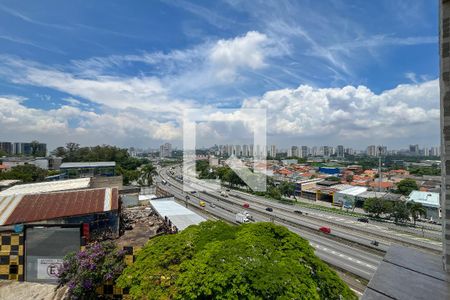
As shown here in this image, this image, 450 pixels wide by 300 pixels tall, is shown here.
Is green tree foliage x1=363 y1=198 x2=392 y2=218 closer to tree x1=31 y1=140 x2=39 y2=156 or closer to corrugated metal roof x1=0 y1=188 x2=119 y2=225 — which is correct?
corrugated metal roof x1=0 y1=188 x2=119 y2=225

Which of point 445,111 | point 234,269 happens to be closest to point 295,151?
point 234,269

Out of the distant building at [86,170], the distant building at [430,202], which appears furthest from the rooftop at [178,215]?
the distant building at [430,202]

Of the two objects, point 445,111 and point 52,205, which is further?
point 52,205

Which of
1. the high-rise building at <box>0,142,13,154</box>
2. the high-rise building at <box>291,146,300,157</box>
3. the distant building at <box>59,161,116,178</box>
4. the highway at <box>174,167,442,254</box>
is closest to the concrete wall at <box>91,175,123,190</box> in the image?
the distant building at <box>59,161,116,178</box>

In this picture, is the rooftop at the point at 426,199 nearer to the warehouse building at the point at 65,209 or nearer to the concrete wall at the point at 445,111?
the concrete wall at the point at 445,111

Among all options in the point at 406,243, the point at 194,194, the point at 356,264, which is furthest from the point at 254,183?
the point at 356,264

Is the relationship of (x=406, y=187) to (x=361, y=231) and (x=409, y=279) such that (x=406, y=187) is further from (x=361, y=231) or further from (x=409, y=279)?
(x=409, y=279)

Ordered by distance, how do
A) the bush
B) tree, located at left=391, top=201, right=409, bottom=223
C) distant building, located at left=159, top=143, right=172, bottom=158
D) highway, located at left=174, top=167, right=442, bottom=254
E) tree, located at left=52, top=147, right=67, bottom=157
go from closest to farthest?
the bush → highway, located at left=174, top=167, right=442, bottom=254 → tree, located at left=391, top=201, right=409, bottom=223 → tree, located at left=52, top=147, right=67, bottom=157 → distant building, located at left=159, top=143, right=172, bottom=158
